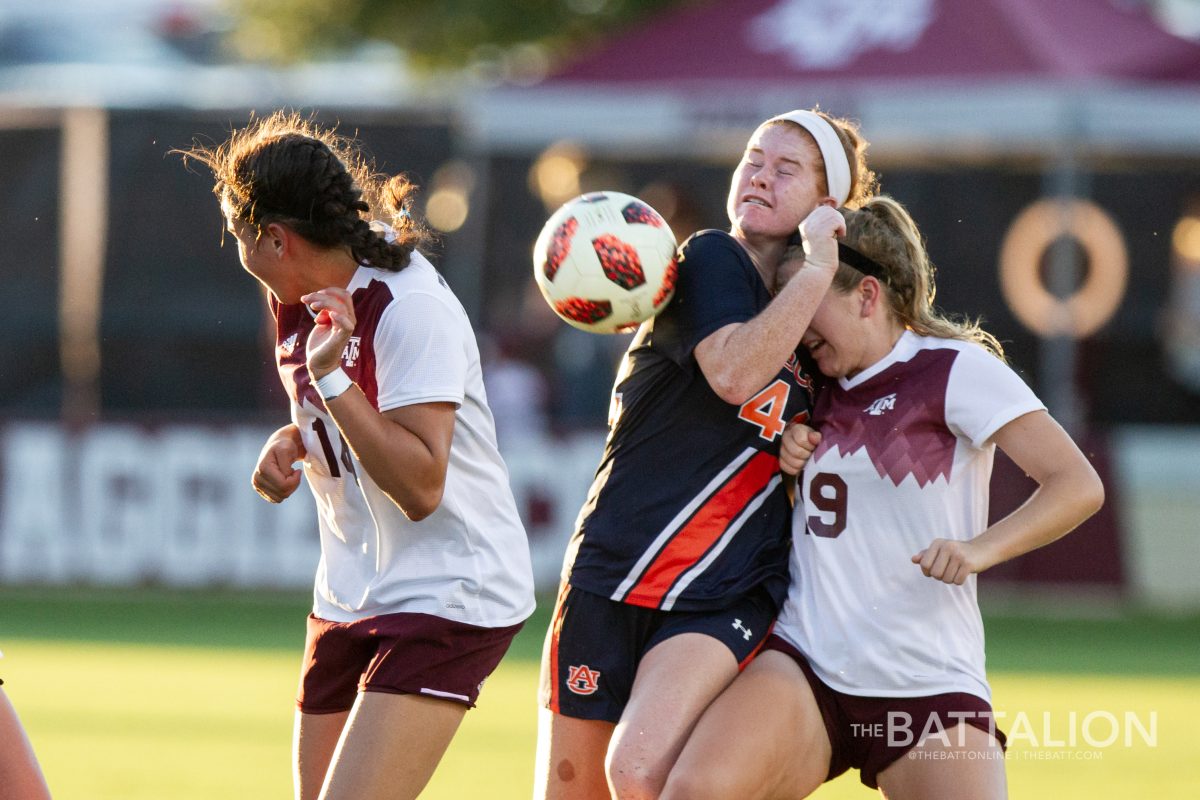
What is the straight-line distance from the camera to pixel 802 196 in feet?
16.7

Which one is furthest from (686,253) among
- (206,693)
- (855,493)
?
(206,693)

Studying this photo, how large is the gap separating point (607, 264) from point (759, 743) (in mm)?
1271

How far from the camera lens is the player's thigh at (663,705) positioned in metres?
4.71

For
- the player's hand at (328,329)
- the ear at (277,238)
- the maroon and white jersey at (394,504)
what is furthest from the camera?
the ear at (277,238)

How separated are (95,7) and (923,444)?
2611 centimetres

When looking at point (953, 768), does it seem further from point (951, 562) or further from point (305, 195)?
point (305, 195)

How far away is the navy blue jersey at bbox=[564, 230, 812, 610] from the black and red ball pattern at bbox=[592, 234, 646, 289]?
0.15 meters

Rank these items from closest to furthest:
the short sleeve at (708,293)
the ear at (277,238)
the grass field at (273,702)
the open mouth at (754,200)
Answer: the ear at (277,238), the short sleeve at (708,293), the open mouth at (754,200), the grass field at (273,702)

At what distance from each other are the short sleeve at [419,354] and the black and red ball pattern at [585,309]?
0.39m

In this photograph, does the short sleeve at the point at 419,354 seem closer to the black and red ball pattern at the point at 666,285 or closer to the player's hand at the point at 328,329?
the player's hand at the point at 328,329

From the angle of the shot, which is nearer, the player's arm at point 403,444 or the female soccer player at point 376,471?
the player's arm at point 403,444

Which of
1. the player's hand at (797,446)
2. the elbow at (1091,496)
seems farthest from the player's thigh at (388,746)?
the elbow at (1091,496)

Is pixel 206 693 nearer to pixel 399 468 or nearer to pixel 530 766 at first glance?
pixel 530 766

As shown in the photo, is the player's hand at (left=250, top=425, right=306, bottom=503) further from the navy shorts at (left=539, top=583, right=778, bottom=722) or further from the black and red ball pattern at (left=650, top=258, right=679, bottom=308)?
the black and red ball pattern at (left=650, top=258, right=679, bottom=308)
